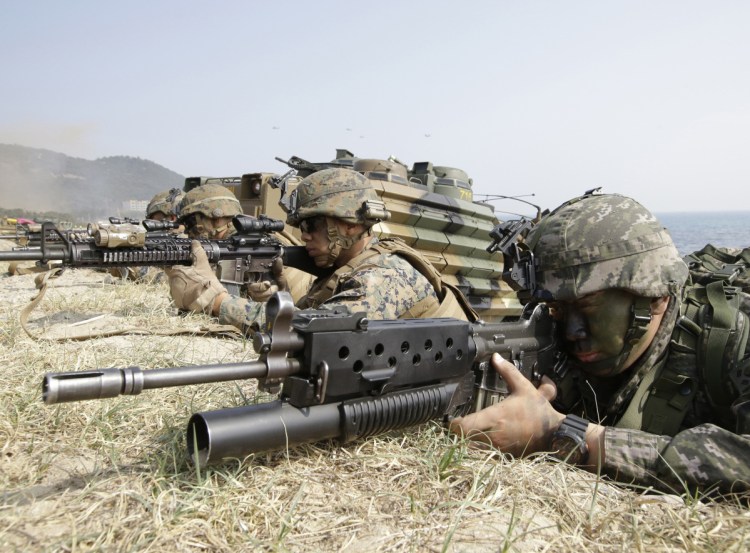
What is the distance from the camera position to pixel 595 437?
8.23ft

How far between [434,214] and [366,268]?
15.5ft

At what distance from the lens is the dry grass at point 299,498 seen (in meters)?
1.77

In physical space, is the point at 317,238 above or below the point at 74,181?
below

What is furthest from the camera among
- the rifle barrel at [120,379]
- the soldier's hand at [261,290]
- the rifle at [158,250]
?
the soldier's hand at [261,290]

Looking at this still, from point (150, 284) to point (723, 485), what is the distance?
7.82 m

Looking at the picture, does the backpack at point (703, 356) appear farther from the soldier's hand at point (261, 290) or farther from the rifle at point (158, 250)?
the soldier's hand at point (261, 290)

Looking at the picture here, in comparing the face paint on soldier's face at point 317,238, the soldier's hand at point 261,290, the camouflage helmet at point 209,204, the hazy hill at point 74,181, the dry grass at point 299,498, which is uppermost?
the hazy hill at point 74,181

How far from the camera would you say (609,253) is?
9.09 feet

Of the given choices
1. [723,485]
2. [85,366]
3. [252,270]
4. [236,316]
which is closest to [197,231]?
[252,270]

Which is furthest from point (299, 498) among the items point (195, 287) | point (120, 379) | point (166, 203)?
point (166, 203)

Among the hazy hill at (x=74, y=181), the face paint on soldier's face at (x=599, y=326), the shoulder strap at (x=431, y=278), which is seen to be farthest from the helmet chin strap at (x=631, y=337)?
the hazy hill at (x=74, y=181)

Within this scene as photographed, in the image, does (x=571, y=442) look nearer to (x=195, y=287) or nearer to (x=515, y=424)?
(x=515, y=424)

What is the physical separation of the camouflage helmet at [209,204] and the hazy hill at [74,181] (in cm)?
4963

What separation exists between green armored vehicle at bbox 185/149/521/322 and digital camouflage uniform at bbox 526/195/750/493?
4.71 meters
